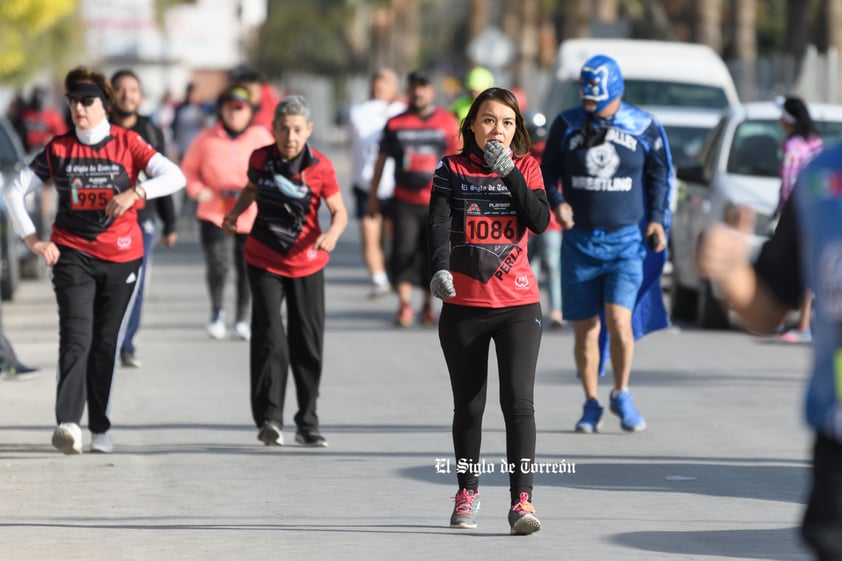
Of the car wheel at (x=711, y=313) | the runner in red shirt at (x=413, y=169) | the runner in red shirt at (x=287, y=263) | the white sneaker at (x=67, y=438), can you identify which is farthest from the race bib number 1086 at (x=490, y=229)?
the car wheel at (x=711, y=313)

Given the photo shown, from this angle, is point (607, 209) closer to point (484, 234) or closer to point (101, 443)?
point (484, 234)

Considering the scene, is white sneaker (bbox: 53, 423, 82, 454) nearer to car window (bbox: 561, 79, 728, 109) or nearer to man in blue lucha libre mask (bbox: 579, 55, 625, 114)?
man in blue lucha libre mask (bbox: 579, 55, 625, 114)

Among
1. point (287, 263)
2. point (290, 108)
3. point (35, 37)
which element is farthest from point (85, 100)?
point (35, 37)

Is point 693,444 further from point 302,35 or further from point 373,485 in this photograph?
point 302,35

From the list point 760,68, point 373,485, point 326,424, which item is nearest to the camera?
point 373,485

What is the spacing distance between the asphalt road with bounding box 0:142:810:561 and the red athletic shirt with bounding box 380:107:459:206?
1.58 meters

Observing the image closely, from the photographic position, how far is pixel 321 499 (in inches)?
332

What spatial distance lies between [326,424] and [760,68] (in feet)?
62.3

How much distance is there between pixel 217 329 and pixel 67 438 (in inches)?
227

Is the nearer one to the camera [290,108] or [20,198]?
[20,198]

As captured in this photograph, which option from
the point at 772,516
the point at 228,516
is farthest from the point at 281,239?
the point at 772,516

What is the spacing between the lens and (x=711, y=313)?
1577 centimetres

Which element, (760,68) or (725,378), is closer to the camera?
(725,378)

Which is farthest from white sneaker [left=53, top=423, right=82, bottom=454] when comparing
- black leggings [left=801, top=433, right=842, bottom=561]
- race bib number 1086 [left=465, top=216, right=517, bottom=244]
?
black leggings [left=801, top=433, right=842, bottom=561]
